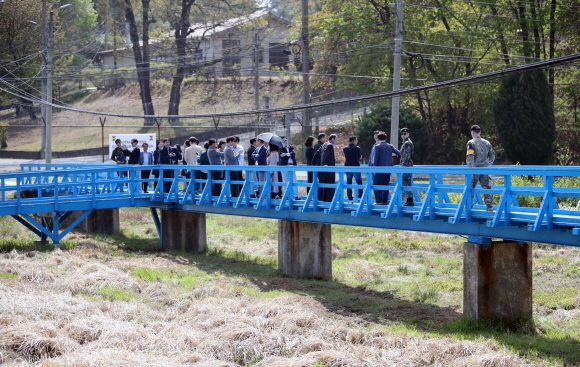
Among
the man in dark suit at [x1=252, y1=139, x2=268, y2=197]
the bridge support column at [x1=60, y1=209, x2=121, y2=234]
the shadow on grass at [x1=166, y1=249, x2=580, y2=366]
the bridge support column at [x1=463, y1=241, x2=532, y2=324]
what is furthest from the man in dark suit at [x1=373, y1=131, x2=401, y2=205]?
the bridge support column at [x1=60, y1=209, x2=121, y2=234]

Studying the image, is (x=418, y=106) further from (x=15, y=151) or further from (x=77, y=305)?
(x=77, y=305)

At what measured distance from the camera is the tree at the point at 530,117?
34344 mm

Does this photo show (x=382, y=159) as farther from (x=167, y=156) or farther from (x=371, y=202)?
(x=167, y=156)

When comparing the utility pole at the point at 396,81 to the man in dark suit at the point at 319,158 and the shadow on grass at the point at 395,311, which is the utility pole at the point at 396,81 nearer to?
the shadow on grass at the point at 395,311

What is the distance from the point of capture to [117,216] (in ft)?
84.7

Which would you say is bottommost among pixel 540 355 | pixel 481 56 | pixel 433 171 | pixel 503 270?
pixel 540 355

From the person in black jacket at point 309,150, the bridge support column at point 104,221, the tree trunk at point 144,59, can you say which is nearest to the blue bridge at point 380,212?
the person in black jacket at point 309,150

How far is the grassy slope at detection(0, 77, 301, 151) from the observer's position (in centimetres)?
5419

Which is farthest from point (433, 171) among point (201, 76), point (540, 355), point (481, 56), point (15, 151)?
point (201, 76)

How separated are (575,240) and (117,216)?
17149mm

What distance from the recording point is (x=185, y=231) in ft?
71.1

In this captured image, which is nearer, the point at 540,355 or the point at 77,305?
the point at 540,355

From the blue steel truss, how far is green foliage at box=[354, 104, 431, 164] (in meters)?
11.3

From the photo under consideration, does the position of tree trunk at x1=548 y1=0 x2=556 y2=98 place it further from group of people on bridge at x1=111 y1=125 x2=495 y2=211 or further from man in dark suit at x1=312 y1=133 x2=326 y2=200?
man in dark suit at x1=312 y1=133 x2=326 y2=200
